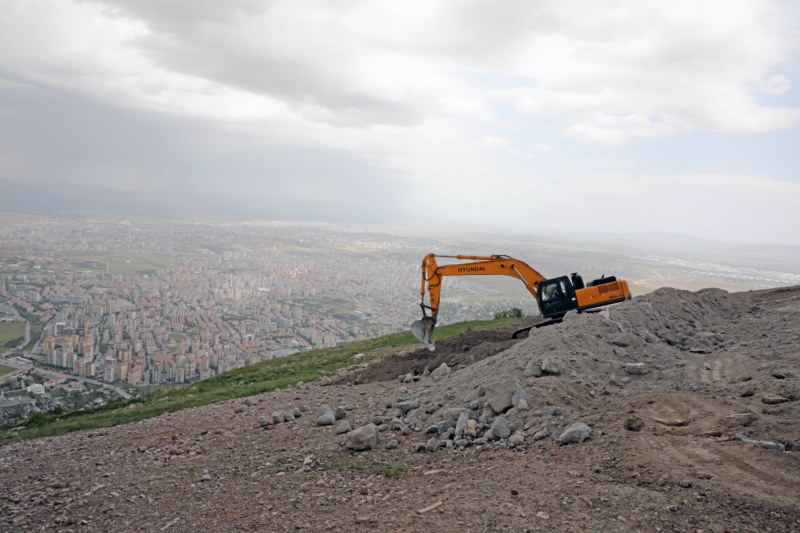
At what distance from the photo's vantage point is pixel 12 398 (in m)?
20.1

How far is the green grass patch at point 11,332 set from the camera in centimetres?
3048

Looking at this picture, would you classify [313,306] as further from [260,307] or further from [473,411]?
[473,411]

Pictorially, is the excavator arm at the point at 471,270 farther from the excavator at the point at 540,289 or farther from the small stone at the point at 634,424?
the small stone at the point at 634,424

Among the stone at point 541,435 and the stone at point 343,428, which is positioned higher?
the stone at point 541,435

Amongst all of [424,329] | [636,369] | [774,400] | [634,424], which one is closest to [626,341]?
[636,369]

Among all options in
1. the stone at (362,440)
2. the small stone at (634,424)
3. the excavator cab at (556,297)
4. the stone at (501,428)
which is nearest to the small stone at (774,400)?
the small stone at (634,424)

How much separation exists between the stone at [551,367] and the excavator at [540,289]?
17.9 feet

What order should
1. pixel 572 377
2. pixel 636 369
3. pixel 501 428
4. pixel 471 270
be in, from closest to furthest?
1. pixel 501 428
2. pixel 572 377
3. pixel 636 369
4. pixel 471 270

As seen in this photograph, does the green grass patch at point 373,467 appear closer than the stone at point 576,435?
No

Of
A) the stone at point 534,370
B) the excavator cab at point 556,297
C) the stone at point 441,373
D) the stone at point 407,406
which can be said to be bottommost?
the stone at point 407,406

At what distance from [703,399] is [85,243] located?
277 ft

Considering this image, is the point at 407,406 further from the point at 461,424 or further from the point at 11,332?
Answer: the point at 11,332

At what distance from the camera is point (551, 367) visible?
9.09 m

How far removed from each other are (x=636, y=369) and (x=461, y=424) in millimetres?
4000
